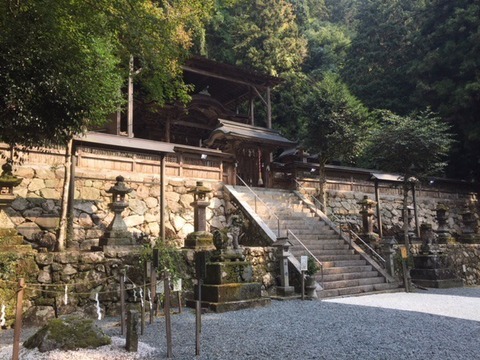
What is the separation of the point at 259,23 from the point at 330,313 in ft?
77.4

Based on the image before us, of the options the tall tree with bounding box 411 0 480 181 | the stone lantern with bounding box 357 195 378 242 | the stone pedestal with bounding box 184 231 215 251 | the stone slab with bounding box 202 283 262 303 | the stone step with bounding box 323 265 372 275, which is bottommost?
the stone slab with bounding box 202 283 262 303

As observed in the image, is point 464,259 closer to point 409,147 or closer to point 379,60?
point 409,147

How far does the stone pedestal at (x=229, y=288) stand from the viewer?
340 inches

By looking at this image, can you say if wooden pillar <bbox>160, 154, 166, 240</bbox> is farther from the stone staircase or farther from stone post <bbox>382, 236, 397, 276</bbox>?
stone post <bbox>382, 236, 397, 276</bbox>

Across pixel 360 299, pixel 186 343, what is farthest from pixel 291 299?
pixel 186 343

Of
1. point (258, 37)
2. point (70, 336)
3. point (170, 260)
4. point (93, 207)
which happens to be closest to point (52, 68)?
point (70, 336)

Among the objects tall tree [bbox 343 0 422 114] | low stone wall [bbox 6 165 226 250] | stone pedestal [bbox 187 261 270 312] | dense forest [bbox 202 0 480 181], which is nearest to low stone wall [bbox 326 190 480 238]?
dense forest [bbox 202 0 480 181]

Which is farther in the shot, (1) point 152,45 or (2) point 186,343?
(1) point 152,45

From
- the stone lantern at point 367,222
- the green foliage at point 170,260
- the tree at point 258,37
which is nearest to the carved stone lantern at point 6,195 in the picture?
the green foliage at point 170,260

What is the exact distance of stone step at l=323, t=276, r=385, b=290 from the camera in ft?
36.9

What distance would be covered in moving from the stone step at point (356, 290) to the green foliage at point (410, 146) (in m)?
5.28

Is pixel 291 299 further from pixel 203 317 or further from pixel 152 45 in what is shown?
pixel 152 45

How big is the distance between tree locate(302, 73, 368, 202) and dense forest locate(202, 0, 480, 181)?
0.06m

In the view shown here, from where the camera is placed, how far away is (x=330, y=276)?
460 inches
